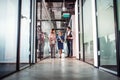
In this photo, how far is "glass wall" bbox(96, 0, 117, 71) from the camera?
3.47 meters

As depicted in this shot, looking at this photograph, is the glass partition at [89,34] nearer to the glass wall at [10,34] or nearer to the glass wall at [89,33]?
the glass wall at [89,33]

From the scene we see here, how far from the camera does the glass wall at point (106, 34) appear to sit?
11.4ft

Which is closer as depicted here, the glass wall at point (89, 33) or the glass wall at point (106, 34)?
the glass wall at point (106, 34)

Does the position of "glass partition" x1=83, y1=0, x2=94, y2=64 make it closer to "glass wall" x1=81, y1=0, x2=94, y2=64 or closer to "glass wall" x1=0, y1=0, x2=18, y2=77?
"glass wall" x1=81, y1=0, x2=94, y2=64

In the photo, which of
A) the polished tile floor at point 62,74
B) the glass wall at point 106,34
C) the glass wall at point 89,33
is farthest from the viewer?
the glass wall at point 89,33

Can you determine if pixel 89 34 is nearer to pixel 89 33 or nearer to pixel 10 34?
pixel 89 33

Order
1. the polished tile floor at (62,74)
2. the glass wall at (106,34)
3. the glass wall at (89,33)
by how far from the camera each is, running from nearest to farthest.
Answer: the polished tile floor at (62,74)
the glass wall at (106,34)
the glass wall at (89,33)

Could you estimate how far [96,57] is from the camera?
4.66 m

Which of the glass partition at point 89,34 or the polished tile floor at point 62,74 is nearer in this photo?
the polished tile floor at point 62,74

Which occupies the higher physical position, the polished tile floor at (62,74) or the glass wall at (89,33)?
the glass wall at (89,33)

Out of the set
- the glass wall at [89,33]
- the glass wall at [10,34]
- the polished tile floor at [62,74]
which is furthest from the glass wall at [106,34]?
the glass wall at [10,34]

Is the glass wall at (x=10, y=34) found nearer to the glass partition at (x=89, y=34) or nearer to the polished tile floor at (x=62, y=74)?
the polished tile floor at (x=62, y=74)

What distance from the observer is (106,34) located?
12.7ft

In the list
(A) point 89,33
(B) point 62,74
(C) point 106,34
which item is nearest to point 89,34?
(A) point 89,33
